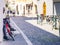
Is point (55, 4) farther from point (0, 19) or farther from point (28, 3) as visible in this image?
point (28, 3)

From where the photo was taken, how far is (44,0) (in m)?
30.8

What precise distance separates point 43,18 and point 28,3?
32.0 m

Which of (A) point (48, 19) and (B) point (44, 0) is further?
(B) point (44, 0)

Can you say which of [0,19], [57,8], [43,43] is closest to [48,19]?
[57,8]

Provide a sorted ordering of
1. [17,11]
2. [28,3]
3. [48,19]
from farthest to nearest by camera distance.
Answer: [17,11] < [28,3] < [48,19]

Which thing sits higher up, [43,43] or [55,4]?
[55,4]

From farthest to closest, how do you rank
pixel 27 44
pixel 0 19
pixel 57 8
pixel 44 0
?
pixel 44 0, pixel 57 8, pixel 27 44, pixel 0 19

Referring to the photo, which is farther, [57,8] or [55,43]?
[57,8]

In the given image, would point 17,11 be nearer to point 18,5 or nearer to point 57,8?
point 18,5

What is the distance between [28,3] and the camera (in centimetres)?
5788

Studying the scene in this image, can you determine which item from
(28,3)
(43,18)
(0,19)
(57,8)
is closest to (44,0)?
(57,8)

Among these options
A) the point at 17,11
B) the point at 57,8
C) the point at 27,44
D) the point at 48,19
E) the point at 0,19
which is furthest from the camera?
the point at 17,11

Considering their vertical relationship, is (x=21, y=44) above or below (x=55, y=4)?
below

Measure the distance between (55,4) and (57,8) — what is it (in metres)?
0.59
